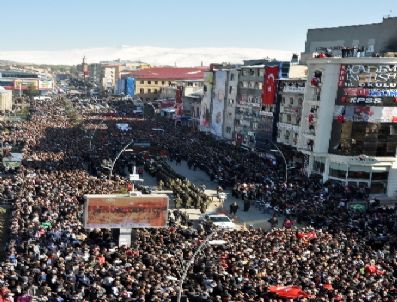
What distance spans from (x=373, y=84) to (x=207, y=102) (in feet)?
140

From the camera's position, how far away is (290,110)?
6562 centimetres

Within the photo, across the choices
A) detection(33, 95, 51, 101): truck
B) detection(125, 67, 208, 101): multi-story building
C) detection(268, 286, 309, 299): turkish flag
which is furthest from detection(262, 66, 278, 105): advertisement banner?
detection(33, 95, 51, 101): truck

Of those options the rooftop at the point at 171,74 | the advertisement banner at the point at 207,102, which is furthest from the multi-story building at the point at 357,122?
the rooftop at the point at 171,74

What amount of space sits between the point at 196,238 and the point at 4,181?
64.4 feet

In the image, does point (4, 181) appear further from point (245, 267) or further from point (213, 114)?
point (213, 114)

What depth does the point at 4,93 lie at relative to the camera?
12706 cm

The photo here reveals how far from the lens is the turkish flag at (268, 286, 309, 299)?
23641 millimetres

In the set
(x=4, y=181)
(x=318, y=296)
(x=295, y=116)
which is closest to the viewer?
(x=318, y=296)

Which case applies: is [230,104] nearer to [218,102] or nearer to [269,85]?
[218,102]

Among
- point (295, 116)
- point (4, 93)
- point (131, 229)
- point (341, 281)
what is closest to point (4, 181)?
point (131, 229)

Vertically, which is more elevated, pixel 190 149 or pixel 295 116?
pixel 295 116

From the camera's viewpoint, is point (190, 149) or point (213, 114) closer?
point (190, 149)

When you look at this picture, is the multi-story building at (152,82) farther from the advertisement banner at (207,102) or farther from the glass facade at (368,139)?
the glass facade at (368,139)

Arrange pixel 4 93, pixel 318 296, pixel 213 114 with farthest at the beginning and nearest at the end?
pixel 4 93 < pixel 213 114 < pixel 318 296
